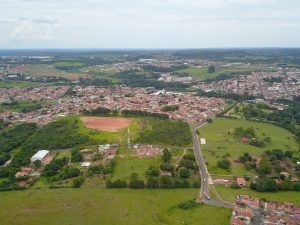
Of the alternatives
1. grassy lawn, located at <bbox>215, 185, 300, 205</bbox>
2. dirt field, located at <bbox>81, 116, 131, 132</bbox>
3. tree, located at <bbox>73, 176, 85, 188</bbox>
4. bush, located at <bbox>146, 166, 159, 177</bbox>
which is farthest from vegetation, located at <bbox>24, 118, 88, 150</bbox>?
grassy lawn, located at <bbox>215, 185, 300, 205</bbox>

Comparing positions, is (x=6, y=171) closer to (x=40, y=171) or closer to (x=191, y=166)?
(x=40, y=171)

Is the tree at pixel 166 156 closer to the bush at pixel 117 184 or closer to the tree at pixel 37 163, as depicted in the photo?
the bush at pixel 117 184

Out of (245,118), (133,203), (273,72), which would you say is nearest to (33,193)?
(133,203)

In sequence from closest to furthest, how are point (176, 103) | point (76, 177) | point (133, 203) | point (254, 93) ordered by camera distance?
1. point (133, 203)
2. point (76, 177)
3. point (176, 103)
4. point (254, 93)

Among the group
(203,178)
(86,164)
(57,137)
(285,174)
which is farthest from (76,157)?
(285,174)

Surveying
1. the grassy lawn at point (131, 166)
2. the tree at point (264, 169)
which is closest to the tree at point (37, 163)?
the grassy lawn at point (131, 166)

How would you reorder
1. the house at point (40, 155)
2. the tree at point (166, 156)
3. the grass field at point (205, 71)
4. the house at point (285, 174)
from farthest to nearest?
the grass field at point (205, 71), the house at point (40, 155), the tree at point (166, 156), the house at point (285, 174)
